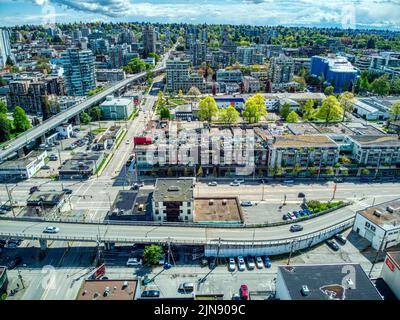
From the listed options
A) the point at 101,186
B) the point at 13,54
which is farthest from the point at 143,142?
the point at 13,54

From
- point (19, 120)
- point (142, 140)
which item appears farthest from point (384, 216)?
point (19, 120)

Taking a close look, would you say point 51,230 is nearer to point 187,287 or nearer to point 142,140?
point 187,287

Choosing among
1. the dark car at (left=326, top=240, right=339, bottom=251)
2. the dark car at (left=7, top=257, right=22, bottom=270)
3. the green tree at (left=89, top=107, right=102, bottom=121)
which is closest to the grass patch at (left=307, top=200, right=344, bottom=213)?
the dark car at (left=326, top=240, right=339, bottom=251)

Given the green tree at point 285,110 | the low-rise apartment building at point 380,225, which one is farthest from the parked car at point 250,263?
the green tree at point 285,110

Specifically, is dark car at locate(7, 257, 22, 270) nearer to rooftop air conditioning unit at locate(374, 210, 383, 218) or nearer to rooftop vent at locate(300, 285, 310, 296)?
rooftop vent at locate(300, 285, 310, 296)
